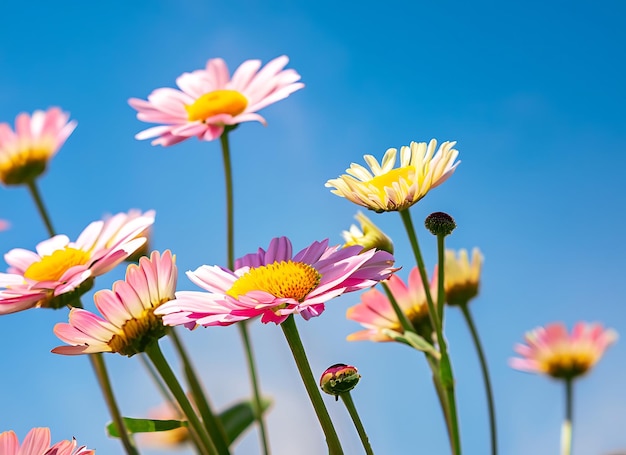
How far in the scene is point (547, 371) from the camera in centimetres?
115

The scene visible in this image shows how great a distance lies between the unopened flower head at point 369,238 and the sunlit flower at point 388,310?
2.8 inches

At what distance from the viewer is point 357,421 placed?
0.42 metres

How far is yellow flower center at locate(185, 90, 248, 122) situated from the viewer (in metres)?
0.79

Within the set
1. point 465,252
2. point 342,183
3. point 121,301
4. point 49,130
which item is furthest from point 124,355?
point 49,130

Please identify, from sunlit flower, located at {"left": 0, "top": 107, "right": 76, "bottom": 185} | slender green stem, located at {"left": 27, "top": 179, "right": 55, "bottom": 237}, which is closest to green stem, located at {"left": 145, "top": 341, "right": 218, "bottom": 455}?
slender green stem, located at {"left": 27, "top": 179, "right": 55, "bottom": 237}

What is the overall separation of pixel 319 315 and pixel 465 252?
48 cm

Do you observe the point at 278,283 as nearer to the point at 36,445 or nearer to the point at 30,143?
the point at 36,445

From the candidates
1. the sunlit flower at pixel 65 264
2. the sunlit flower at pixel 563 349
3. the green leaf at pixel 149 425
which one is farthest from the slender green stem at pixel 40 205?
the sunlit flower at pixel 563 349

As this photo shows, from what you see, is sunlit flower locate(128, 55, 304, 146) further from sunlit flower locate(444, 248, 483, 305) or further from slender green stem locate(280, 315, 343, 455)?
slender green stem locate(280, 315, 343, 455)

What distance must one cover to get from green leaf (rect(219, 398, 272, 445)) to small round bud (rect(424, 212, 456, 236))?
0.39 meters

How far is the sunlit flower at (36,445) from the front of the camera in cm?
42

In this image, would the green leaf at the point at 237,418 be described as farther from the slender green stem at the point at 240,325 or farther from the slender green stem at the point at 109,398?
the slender green stem at the point at 109,398

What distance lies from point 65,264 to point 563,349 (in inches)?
33.8

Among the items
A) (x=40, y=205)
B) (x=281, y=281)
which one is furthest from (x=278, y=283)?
(x=40, y=205)
